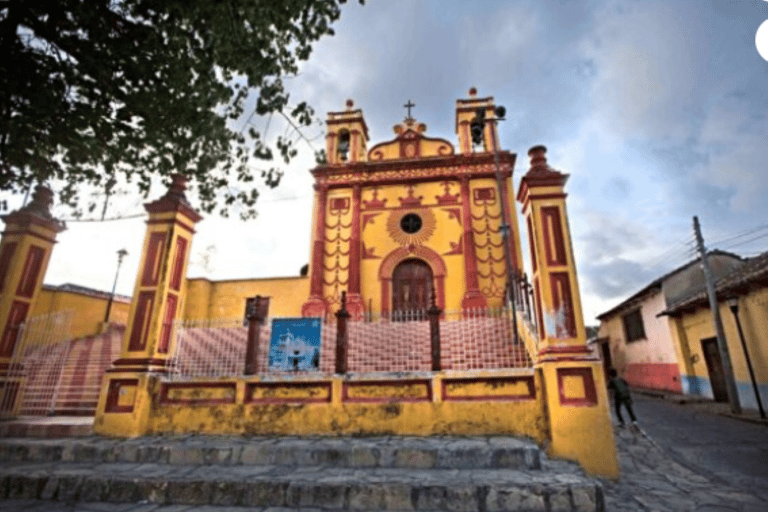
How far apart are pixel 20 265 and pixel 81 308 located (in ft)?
25.0

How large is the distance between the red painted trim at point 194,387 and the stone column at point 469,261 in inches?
344

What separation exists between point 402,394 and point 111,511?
357 centimetres

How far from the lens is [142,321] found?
264 inches

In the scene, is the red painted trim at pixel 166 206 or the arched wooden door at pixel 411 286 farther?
the arched wooden door at pixel 411 286

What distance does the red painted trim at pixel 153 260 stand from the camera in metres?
6.92

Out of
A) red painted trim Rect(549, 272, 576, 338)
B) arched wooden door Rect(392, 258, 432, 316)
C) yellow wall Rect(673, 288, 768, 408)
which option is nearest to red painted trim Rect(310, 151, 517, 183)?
arched wooden door Rect(392, 258, 432, 316)

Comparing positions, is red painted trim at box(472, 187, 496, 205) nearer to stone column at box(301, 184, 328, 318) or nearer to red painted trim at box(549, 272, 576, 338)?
stone column at box(301, 184, 328, 318)

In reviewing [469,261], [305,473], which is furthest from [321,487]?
[469,261]

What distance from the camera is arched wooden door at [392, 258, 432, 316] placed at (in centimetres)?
1412

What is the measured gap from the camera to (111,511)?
12.9ft

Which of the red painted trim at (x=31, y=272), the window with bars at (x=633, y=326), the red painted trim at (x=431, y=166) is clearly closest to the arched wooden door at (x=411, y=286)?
the red painted trim at (x=431, y=166)

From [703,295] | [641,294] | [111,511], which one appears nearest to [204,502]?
[111,511]

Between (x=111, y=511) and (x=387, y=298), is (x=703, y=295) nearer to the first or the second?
(x=387, y=298)

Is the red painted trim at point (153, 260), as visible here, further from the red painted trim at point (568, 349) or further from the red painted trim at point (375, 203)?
the red painted trim at point (375, 203)
